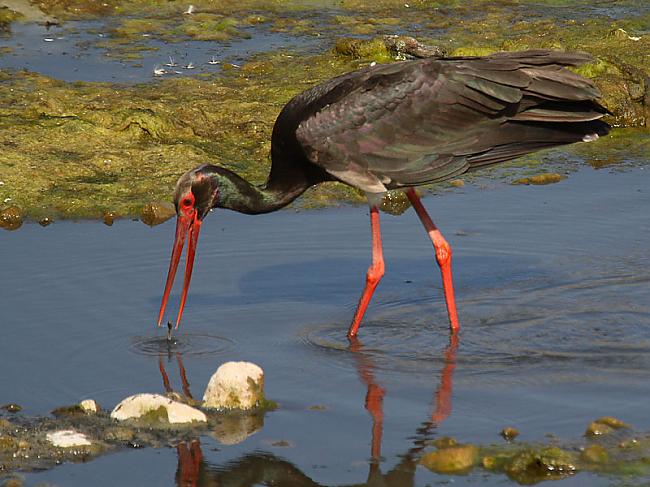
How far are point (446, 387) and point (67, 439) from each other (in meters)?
1.74

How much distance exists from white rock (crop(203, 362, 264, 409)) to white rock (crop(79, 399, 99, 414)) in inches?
17.5

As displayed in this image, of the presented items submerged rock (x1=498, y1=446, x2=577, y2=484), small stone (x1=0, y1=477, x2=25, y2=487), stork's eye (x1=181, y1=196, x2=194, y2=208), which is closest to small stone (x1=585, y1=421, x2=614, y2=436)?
submerged rock (x1=498, y1=446, x2=577, y2=484)

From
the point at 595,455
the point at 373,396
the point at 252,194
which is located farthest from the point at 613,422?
the point at 252,194

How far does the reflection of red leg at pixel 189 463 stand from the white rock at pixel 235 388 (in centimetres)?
Answer: 35

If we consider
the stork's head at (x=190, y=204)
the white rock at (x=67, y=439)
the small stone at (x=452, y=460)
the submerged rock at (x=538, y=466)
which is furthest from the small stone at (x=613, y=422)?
the stork's head at (x=190, y=204)

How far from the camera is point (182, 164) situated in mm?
9281

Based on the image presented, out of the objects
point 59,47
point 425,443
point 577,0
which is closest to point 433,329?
point 425,443

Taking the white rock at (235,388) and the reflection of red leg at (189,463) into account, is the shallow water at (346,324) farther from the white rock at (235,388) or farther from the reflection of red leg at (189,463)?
the white rock at (235,388)

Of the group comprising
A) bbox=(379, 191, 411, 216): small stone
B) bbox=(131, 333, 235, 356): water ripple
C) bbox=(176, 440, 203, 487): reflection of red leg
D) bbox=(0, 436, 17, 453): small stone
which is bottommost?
bbox=(131, 333, 235, 356): water ripple

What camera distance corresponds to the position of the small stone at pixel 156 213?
8.47m

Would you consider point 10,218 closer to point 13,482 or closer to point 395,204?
point 395,204

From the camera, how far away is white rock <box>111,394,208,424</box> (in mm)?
5277

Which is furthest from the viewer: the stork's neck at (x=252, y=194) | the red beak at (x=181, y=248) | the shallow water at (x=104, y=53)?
the shallow water at (x=104, y=53)

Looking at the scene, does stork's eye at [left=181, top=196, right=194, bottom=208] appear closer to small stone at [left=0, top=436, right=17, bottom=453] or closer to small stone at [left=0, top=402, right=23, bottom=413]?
small stone at [left=0, top=402, right=23, bottom=413]
